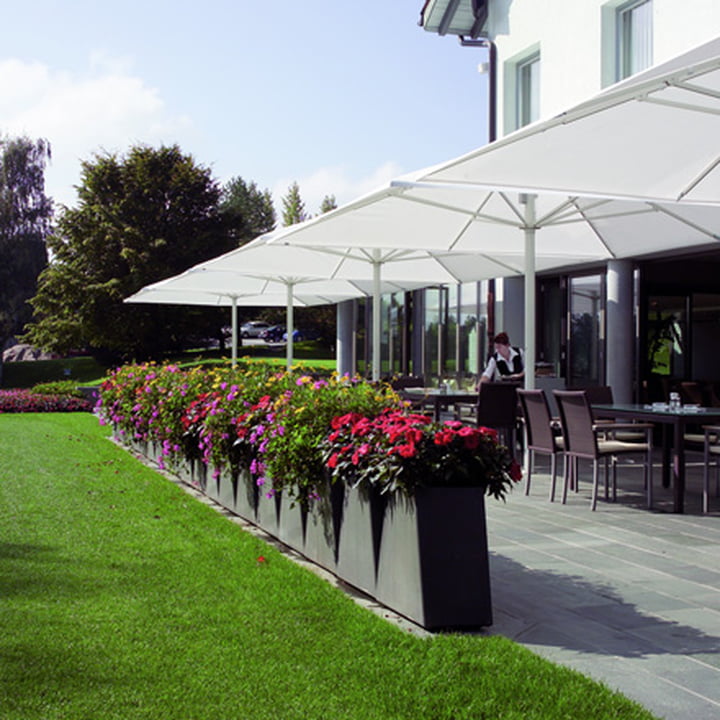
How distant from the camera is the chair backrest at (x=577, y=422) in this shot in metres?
7.57

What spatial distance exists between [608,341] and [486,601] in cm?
979

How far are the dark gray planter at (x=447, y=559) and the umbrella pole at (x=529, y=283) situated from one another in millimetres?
5101

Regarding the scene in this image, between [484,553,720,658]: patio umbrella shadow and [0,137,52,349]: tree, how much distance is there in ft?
136

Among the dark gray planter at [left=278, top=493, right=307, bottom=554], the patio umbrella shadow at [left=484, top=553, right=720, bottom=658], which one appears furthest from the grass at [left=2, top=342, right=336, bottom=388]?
the patio umbrella shadow at [left=484, top=553, right=720, bottom=658]

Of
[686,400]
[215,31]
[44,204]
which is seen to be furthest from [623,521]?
[44,204]

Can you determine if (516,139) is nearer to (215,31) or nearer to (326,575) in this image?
(326,575)

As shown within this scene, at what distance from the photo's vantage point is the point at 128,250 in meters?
34.8

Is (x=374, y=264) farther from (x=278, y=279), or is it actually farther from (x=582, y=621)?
(x=582, y=621)

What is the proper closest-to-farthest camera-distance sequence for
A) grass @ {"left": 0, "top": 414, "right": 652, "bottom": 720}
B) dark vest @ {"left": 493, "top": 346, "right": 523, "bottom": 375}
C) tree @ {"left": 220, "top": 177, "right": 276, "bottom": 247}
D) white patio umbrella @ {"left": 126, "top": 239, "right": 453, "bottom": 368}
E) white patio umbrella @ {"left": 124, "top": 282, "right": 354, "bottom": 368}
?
grass @ {"left": 0, "top": 414, "right": 652, "bottom": 720} → dark vest @ {"left": 493, "top": 346, "right": 523, "bottom": 375} → white patio umbrella @ {"left": 126, "top": 239, "right": 453, "bottom": 368} → white patio umbrella @ {"left": 124, "top": 282, "right": 354, "bottom": 368} → tree @ {"left": 220, "top": 177, "right": 276, "bottom": 247}

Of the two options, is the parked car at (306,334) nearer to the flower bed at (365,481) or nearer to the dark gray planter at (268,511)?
the flower bed at (365,481)

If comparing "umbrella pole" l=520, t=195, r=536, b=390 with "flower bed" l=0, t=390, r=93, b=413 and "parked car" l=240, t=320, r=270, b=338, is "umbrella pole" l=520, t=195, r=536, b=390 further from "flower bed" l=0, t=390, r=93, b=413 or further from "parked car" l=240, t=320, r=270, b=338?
"parked car" l=240, t=320, r=270, b=338

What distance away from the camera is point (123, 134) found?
1489 inches

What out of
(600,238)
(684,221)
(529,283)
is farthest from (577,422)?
(600,238)

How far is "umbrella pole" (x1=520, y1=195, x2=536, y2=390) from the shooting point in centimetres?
918
